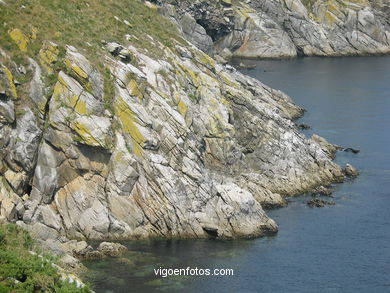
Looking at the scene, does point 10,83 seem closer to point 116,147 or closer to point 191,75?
point 116,147

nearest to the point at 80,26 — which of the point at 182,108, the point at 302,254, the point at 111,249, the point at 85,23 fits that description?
the point at 85,23

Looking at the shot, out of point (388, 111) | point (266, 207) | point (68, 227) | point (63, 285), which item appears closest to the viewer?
point (63, 285)

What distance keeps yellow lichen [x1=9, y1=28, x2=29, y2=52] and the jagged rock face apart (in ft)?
7.34

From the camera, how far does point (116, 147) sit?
8306cm

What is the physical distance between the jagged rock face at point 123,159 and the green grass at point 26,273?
2691cm

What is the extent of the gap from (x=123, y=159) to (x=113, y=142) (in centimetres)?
223

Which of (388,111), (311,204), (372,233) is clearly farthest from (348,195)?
→ (388,111)

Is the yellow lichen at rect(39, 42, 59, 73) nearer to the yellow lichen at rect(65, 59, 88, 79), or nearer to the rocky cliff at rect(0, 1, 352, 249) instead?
the rocky cliff at rect(0, 1, 352, 249)

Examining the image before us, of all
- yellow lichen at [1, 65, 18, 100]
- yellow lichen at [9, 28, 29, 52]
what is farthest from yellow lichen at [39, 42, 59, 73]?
yellow lichen at [1, 65, 18, 100]

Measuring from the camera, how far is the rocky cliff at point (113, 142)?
7944cm

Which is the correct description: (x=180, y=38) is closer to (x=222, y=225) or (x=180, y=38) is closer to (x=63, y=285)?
(x=222, y=225)

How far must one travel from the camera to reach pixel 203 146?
92.8 m

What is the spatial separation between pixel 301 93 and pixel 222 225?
7848cm

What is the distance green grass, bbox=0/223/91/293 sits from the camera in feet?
146
